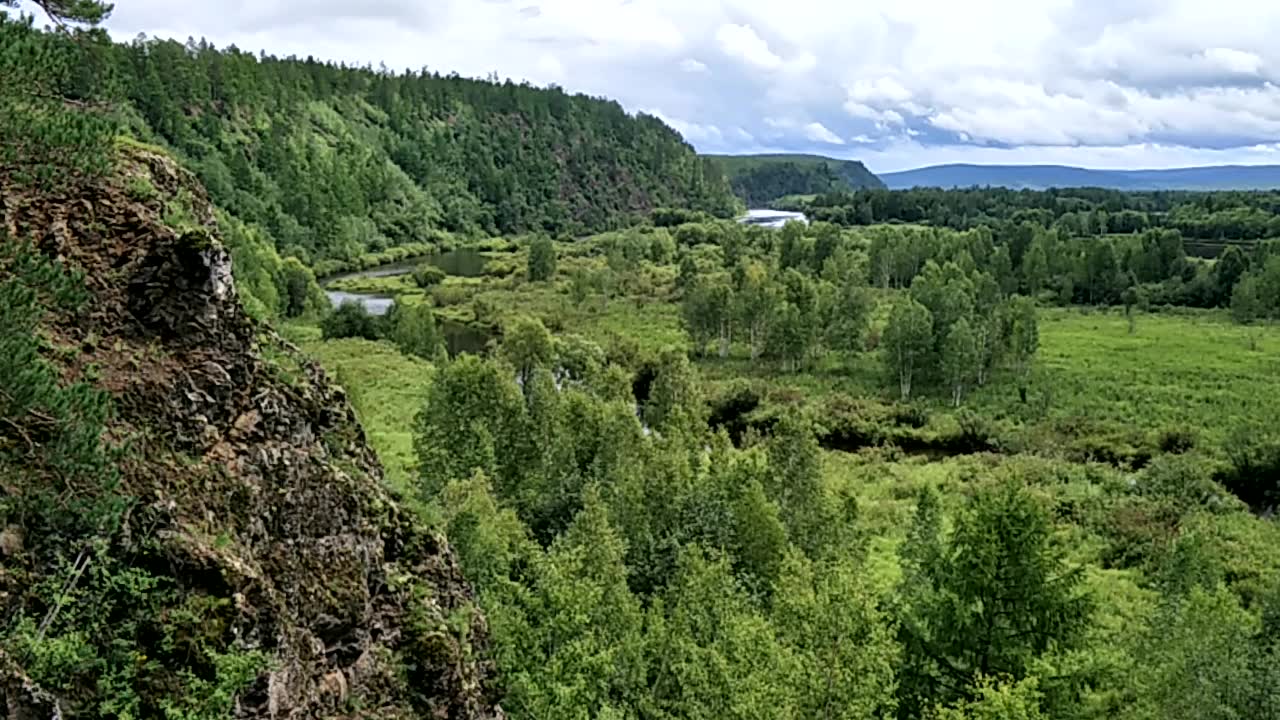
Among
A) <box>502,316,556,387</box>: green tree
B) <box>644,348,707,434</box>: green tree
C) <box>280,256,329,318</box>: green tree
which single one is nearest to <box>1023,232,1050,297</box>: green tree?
<box>644,348,707,434</box>: green tree

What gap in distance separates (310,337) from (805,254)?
7859cm

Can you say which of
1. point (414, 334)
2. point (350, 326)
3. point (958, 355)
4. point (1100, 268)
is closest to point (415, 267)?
point (350, 326)

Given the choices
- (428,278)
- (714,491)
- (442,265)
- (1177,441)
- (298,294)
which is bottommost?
(1177,441)

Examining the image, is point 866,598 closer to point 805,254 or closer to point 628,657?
point 628,657

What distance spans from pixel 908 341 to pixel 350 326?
54.1 m

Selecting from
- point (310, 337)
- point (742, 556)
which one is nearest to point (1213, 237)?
point (310, 337)

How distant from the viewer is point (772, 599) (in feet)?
101

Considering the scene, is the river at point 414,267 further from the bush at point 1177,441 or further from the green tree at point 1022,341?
the bush at point 1177,441

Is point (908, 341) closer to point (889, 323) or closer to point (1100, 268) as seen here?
point (889, 323)

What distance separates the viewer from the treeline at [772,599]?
71.1 ft

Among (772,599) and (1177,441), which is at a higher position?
(772,599)

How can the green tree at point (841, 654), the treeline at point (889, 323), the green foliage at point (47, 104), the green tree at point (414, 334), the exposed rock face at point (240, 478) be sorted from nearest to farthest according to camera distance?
the green foliage at point (47, 104), the exposed rock face at point (240, 478), the green tree at point (841, 654), the treeline at point (889, 323), the green tree at point (414, 334)

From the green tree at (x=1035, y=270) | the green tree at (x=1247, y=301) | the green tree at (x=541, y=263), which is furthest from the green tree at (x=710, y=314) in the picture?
the green tree at (x=1247, y=301)

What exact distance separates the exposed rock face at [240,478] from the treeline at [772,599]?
538cm
